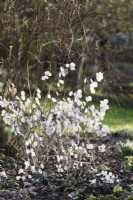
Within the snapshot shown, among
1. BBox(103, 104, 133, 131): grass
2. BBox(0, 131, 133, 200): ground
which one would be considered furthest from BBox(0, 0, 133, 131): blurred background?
BBox(103, 104, 133, 131): grass

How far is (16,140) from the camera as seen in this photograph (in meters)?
5.65

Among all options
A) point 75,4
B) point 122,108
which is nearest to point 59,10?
point 75,4

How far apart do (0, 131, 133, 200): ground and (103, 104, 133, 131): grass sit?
10.7 ft

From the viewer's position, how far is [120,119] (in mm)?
10602

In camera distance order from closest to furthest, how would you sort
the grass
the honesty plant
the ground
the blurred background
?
1. the ground
2. the honesty plant
3. the blurred background
4. the grass

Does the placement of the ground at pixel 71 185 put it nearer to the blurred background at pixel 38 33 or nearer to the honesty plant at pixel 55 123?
the honesty plant at pixel 55 123

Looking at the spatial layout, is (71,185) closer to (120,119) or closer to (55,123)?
(55,123)

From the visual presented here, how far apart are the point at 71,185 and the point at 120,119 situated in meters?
6.03

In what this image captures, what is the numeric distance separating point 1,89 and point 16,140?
63 centimetres

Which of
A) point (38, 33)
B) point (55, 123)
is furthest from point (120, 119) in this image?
point (55, 123)

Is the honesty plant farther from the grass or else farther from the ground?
the grass

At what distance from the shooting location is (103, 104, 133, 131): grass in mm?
9466

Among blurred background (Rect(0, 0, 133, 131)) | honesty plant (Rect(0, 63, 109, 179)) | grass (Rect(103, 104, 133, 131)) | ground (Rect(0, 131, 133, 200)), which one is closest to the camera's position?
ground (Rect(0, 131, 133, 200))

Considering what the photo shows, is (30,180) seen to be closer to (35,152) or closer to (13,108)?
(35,152)
